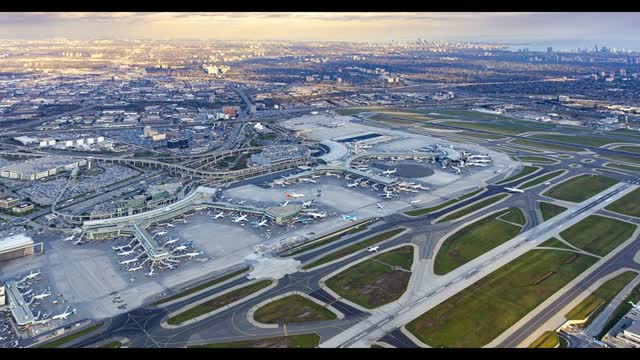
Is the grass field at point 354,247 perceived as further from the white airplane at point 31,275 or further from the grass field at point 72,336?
the white airplane at point 31,275

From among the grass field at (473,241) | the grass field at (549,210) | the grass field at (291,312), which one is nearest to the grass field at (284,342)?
the grass field at (291,312)

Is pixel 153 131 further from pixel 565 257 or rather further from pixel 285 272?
pixel 565 257

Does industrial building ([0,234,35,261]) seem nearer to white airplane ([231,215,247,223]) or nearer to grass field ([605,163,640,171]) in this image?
white airplane ([231,215,247,223])

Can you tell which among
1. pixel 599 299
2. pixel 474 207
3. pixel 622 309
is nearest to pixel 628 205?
pixel 474 207

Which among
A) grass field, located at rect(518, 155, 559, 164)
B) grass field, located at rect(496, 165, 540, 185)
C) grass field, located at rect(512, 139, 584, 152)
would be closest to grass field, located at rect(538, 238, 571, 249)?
grass field, located at rect(496, 165, 540, 185)

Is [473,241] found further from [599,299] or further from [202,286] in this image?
[202,286]

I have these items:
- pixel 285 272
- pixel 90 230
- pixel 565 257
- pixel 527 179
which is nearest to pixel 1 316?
pixel 90 230
